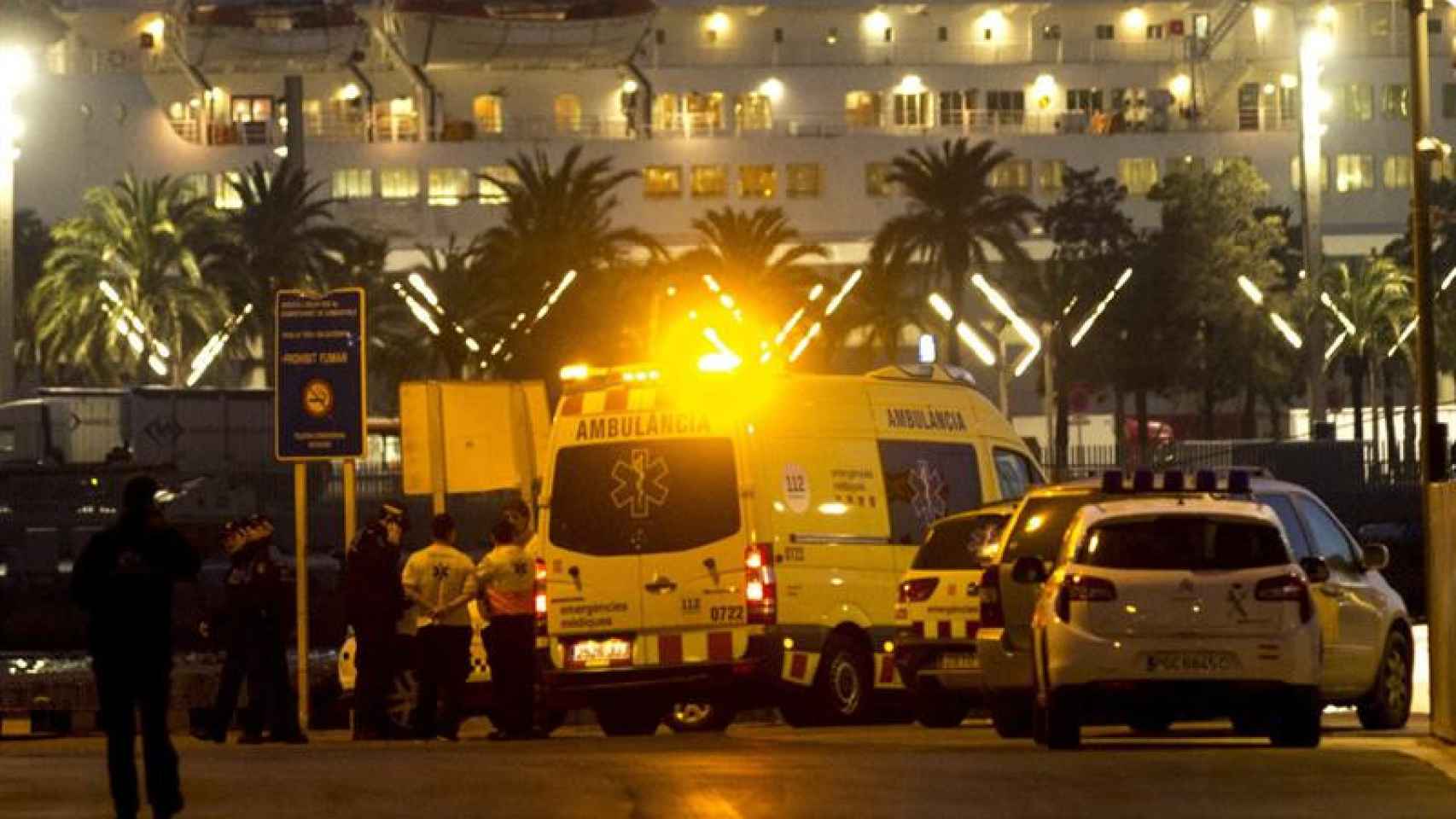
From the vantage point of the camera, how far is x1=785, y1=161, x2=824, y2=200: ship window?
140m

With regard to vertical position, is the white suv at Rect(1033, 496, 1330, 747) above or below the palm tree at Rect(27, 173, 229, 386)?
below

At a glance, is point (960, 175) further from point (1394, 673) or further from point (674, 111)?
point (1394, 673)

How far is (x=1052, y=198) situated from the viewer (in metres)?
142

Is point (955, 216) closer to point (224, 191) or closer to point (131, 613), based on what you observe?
point (224, 191)

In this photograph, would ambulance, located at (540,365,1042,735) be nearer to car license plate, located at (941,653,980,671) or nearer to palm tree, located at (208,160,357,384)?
car license plate, located at (941,653,980,671)

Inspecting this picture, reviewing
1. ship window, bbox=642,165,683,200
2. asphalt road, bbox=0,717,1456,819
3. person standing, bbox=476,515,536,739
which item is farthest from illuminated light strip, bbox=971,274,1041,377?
ship window, bbox=642,165,683,200

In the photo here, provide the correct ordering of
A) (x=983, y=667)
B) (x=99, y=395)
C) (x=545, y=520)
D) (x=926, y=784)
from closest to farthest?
(x=926, y=784) < (x=983, y=667) < (x=545, y=520) < (x=99, y=395)

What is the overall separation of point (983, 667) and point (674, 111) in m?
121

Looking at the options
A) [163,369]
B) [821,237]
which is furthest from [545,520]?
[821,237]

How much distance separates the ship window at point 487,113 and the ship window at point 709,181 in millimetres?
8629

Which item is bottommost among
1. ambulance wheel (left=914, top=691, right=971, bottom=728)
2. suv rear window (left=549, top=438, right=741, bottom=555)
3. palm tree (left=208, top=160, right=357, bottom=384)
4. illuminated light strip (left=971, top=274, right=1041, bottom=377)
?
ambulance wheel (left=914, top=691, right=971, bottom=728)

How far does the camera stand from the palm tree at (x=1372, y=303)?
11138cm

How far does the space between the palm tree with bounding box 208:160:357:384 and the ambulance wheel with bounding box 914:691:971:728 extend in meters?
83.8

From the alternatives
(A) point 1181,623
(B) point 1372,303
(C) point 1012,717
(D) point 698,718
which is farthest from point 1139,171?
(A) point 1181,623
